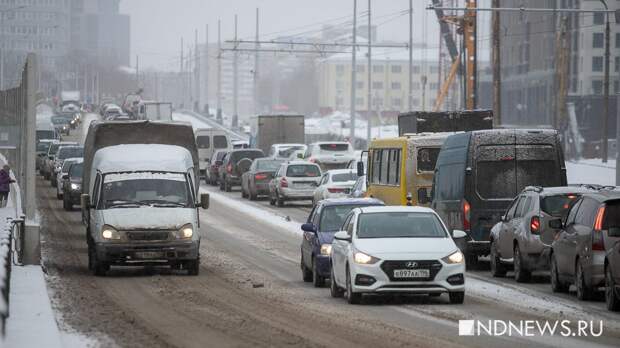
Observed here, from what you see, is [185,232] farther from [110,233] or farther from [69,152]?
[69,152]

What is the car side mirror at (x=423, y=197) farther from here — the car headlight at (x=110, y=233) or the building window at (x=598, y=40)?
the building window at (x=598, y=40)

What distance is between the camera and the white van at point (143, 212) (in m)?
26.2

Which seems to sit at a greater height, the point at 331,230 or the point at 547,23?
the point at 547,23

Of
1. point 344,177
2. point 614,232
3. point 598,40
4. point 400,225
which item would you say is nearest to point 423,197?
point 400,225

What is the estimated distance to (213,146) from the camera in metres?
78.9

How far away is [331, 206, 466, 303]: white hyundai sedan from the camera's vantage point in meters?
20.3

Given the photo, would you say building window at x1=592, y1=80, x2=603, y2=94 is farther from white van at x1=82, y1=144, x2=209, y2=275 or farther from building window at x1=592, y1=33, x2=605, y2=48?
white van at x1=82, y1=144, x2=209, y2=275

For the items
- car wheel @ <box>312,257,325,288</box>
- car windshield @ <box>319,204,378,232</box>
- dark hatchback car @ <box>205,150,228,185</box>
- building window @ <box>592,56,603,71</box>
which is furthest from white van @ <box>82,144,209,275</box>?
building window @ <box>592,56,603,71</box>

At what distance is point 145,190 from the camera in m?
27.4

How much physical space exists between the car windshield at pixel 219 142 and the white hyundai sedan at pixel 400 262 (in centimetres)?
5782

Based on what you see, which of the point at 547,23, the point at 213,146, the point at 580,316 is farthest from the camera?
the point at 547,23

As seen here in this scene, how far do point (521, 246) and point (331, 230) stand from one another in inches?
121

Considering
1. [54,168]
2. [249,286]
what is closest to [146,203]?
[249,286]

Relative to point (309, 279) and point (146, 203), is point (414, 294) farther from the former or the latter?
point (146, 203)
